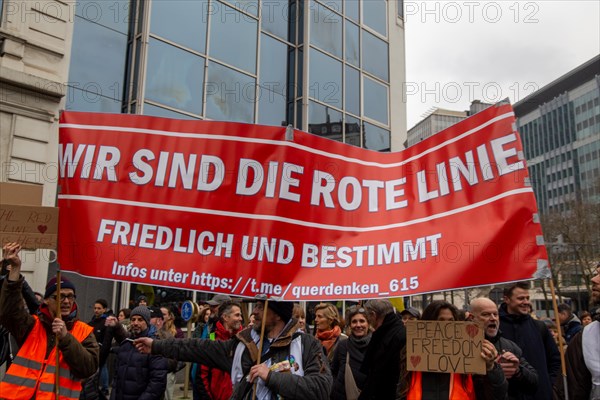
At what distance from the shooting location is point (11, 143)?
9367 mm

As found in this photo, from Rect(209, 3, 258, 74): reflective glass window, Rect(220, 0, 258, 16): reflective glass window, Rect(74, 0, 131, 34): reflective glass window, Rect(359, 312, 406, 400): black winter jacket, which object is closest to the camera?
Rect(359, 312, 406, 400): black winter jacket

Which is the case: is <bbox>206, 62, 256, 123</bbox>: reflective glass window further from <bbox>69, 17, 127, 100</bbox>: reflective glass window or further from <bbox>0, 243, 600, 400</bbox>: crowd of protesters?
<bbox>0, 243, 600, 400</bbox>: crowd of protesters

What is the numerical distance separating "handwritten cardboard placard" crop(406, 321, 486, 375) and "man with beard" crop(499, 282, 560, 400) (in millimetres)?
1313

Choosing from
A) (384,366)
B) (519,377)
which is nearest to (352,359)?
(384,366)

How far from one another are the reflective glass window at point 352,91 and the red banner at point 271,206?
13.6 m

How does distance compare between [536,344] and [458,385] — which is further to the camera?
[536,344]

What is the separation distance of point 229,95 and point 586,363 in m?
12.2

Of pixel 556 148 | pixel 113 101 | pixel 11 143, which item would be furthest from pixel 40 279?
pixel 556 148

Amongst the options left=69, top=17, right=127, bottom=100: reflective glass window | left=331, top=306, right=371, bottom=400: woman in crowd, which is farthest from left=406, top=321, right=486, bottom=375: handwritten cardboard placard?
left=69, top=17, right=127, bottom=100: reflective glass window

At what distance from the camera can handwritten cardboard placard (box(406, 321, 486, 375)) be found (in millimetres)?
3062

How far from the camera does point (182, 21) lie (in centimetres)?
1333

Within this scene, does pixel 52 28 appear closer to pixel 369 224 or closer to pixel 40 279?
pixel 40 279

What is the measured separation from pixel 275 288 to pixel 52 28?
29.7ft

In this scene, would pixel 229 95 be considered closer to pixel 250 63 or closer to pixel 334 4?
pixel 250 63
